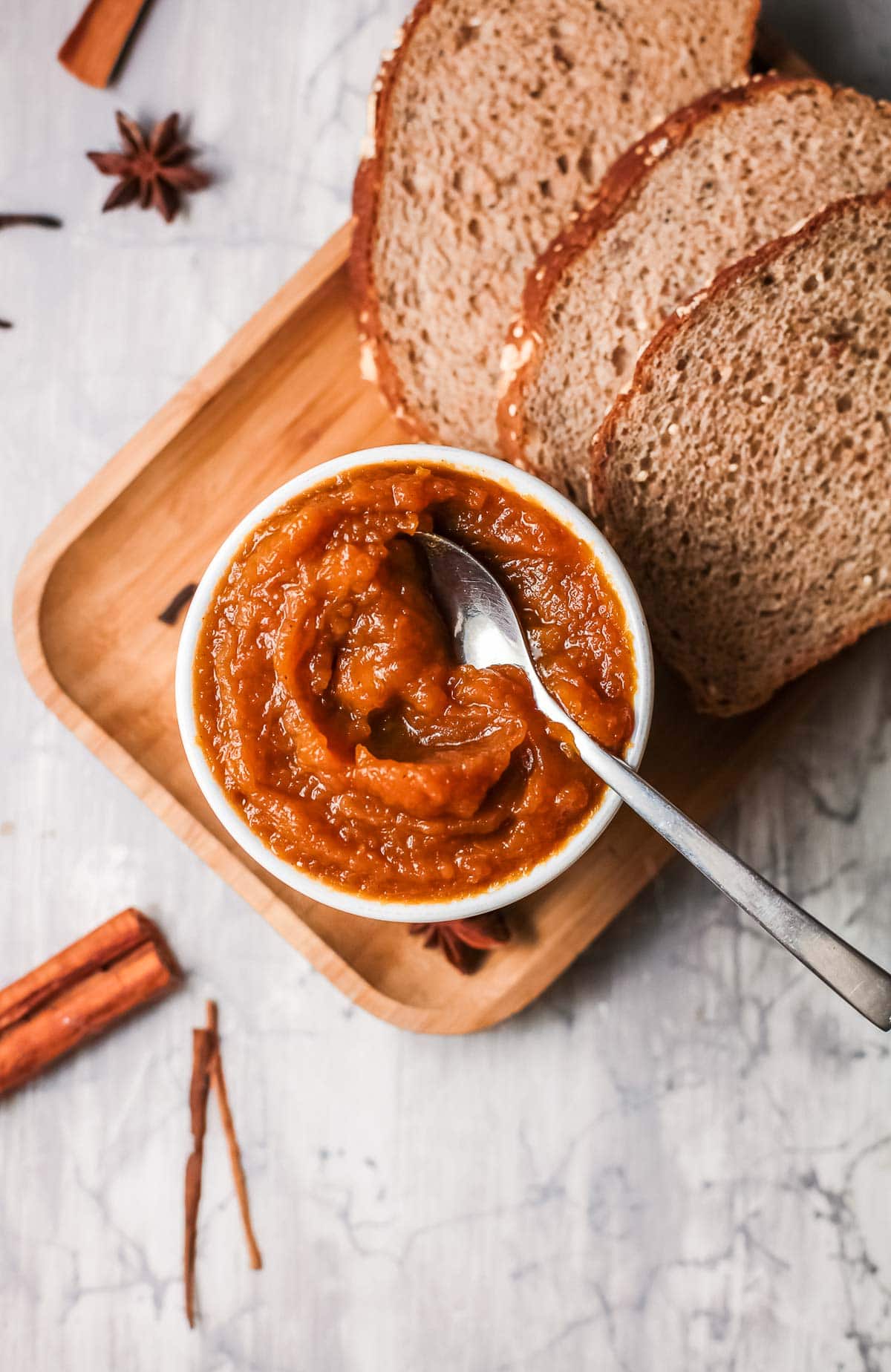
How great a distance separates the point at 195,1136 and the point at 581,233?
8.08ft

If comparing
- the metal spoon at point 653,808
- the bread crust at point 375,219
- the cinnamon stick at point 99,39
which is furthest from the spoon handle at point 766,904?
the cinnamon stick at point 99,39

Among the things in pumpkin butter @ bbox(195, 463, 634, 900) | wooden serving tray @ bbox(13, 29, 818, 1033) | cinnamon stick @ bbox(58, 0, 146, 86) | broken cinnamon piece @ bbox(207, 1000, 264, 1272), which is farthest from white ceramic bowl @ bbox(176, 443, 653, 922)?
cinnamon stick @ bbox(58, 0, 146, 86)

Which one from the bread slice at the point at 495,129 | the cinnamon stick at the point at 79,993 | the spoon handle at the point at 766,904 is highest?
the bread slice at the point at 495,129

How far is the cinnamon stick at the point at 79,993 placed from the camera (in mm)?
2818

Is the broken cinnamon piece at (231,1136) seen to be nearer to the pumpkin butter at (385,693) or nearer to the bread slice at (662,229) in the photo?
the pumpkin butter at (385,693)

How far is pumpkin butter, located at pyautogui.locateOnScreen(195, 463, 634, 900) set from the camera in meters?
2.02

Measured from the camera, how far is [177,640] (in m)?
2.70

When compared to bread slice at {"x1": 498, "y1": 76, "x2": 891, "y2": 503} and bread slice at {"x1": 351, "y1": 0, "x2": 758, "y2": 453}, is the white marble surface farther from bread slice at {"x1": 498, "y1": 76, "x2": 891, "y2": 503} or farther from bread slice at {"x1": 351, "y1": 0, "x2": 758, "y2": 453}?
bread slice at {"x1": 498, "y1": 76, "x2": 891, "y2": 503}

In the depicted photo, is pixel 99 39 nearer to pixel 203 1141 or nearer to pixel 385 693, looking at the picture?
pixel 385 693

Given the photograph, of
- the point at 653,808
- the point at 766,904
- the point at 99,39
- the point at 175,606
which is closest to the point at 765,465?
the point at 653,808

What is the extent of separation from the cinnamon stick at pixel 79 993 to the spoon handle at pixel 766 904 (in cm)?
146

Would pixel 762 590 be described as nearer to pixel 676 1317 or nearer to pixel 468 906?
pixel 468 906

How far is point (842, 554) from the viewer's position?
2.53 meters

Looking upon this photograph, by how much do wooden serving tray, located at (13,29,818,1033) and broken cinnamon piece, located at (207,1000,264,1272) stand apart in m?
0.45
